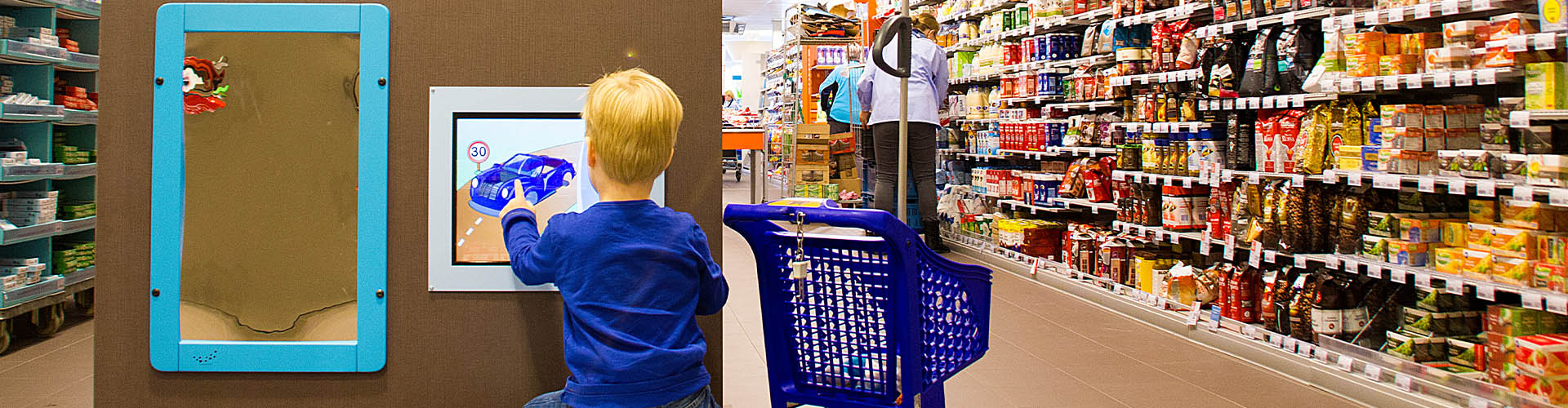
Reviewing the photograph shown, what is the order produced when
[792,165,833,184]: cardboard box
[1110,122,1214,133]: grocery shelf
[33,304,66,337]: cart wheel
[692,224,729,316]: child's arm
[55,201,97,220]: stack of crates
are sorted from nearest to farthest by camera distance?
[692,224,729,316]: child's arm → [33,304,66,337]: cart wheel → [1110,122,1214,133]: grocery shelf → [55,201,97,220]: stack of crates → [792,165,833,184]: cardboard box

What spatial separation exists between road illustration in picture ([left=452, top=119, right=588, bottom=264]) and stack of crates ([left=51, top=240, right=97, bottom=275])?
337 centimetres

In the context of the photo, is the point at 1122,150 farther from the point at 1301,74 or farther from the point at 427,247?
the point at 427,247

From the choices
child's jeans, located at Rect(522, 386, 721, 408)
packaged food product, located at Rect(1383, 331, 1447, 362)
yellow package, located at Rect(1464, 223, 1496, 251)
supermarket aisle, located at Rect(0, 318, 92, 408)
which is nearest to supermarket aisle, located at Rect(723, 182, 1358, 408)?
packaged food product, located at Rect(1383, 331, 1447, 362)

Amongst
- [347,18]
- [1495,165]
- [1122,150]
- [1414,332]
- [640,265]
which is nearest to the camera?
[640,265]

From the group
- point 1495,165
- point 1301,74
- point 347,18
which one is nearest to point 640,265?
point 347,18

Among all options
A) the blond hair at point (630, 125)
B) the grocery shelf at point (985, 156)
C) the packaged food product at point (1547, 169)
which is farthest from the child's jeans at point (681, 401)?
the grocery shelf at point (985, 156)

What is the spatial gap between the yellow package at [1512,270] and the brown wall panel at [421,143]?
7.70 feet

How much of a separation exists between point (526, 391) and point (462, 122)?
2.05 ft

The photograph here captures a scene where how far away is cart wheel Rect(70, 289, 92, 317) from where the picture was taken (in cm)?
497

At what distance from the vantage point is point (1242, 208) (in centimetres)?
438

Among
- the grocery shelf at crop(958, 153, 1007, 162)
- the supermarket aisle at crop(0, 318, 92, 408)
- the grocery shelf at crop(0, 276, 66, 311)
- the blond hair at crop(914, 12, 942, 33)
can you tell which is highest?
the blond hair at crop(914, 12, 942, 33)

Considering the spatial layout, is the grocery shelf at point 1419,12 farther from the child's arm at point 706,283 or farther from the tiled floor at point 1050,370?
the child's arm at point 706,283

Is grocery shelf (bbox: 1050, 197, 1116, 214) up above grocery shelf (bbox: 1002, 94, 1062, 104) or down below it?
below

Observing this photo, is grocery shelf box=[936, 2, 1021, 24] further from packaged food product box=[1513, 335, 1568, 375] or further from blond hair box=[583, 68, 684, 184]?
blond hair box=[583, 68, 684, 184]
